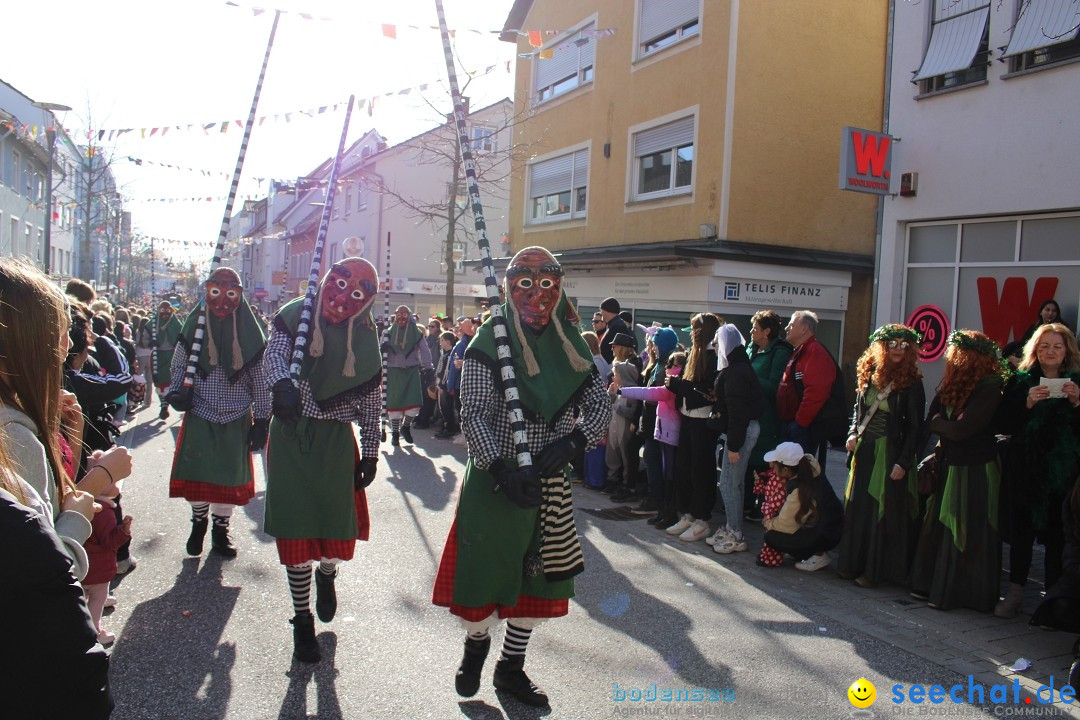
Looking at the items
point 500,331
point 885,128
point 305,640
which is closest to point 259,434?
point 305,640

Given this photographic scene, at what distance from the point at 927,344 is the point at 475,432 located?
30.1 feet

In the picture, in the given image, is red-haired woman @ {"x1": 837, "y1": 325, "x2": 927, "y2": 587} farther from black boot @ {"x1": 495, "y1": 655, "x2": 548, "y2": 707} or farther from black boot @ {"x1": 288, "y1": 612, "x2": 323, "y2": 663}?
black boot @ {"x1": 288, "y1": 612, "x2": 323, "y2": 663}

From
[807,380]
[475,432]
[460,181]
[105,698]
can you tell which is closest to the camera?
[105,698]

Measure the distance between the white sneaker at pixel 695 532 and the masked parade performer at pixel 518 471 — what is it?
11.6 feet

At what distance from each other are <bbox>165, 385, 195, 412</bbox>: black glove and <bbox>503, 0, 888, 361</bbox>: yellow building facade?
32.0 feet

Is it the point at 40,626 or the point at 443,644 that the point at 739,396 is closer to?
the point at 443,644

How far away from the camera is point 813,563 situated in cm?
634

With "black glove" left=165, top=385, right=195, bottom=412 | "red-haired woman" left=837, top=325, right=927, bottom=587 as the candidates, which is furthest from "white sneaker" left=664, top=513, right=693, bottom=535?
"black glove" left=165, top=385, right=195, bottom=412

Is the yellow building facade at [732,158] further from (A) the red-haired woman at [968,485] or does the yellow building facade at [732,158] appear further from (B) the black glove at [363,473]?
(B) the black glove at [363,473]

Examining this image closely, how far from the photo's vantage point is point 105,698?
1.56 m

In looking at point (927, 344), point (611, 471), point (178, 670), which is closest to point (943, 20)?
point (927, 344)

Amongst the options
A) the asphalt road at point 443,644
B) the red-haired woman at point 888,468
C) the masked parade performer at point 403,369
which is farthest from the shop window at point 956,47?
the masked parade performer at point 403,369

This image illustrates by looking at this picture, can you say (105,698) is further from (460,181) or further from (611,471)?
(460,181)

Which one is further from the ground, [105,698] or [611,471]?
[105,698]
